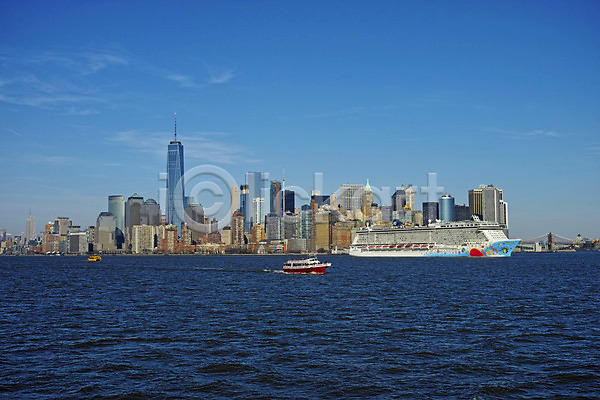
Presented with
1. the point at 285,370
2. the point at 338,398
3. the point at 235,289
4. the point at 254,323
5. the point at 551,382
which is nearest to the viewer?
the point at 338,398

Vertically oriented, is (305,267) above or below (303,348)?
above

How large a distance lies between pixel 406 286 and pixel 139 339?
5189cm

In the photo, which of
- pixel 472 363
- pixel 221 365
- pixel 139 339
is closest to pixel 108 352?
pixel 139 339

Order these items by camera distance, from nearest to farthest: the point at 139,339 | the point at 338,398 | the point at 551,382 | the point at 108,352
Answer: the point at 338,398
the point at 551,382
the point at 108,352
the point at 139,339

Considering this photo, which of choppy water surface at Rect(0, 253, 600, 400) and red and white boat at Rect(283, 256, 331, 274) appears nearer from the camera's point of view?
choppy water surface at Rect(0, 253, 600, 400)

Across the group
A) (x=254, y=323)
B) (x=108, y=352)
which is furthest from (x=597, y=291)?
(x=108, y=352)

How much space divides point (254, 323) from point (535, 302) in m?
32.5

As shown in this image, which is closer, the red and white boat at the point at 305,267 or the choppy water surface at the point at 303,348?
the choppy water surface at the point at 303,348

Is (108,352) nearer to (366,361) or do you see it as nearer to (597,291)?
(366,361)

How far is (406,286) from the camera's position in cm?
8262

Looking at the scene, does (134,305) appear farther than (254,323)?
Yes

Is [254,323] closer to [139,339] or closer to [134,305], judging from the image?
[139,339]

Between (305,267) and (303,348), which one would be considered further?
(305,267)

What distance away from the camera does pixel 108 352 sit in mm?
34219
